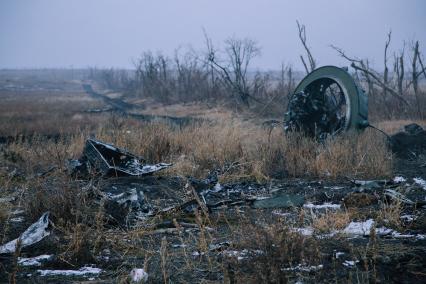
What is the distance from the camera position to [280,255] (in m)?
3.36

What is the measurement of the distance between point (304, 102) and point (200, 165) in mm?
4146

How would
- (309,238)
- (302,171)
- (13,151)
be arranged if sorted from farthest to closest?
1. (13,151)
2. (302,171)
3. (309,238)

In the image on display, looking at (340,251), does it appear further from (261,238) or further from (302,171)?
(302,171)

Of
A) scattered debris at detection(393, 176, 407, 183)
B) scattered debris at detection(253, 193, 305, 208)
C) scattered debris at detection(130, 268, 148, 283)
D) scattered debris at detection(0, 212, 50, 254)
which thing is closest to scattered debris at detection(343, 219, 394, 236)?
scattered debris at detection(253, 193, 305, 208)

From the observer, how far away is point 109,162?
26.5ft

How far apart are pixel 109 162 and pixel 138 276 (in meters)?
4.71

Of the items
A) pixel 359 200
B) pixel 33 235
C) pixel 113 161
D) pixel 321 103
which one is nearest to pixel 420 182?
pixel 359 200

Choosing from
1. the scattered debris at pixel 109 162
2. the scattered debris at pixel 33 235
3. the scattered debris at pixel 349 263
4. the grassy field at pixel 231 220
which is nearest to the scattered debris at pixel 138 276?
the grassy field at pixel 231 220

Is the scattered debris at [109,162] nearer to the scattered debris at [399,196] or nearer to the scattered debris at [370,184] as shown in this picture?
the scattered debris at [370,184]

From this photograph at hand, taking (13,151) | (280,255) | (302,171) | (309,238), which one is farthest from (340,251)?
(13,151)

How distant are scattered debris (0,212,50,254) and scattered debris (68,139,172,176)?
2.73m

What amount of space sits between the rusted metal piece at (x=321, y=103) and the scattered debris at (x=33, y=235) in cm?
751

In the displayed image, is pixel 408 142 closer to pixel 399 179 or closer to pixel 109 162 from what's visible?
pixel 399 179

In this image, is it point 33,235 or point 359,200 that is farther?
point 359,200
